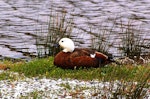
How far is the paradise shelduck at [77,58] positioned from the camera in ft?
46.0

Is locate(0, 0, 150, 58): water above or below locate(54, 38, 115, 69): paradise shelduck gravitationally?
below

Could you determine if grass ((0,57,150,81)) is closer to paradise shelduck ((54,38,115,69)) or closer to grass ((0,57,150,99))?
grass ((0,57,150,99))

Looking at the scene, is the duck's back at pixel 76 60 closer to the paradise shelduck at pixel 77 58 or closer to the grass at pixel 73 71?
the paradise shelduck at pixel 77 58

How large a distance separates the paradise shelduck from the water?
5.32m

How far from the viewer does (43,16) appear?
27.3 meters

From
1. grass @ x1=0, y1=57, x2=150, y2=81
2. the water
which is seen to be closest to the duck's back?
grass @ x1=0, y1=57, x2=150, y2=81

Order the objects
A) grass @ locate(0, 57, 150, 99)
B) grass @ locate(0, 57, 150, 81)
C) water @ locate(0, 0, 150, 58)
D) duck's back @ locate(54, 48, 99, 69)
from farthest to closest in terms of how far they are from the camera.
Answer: water @ locate(0, 0, 150, 58) → duck's back @ locate(54, 48, 99, 69) → grass @ locate(0, 57, 150, 81) → grass @ locate(0, 57, 150, 99)

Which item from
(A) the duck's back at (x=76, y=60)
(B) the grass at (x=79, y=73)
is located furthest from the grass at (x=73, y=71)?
(A) the duck's back at (x=76, y=60)

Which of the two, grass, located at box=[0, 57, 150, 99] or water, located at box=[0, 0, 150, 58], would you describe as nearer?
grass, located at box=[0, 57, 150, 99]

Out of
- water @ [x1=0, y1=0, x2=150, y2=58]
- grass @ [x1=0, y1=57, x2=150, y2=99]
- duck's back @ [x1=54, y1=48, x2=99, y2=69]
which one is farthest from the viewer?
water @ [x1=0, y1=0, x2=150, y2=58]

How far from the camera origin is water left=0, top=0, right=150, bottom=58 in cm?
2136

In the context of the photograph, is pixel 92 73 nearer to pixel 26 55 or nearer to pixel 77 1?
pixel 26 55

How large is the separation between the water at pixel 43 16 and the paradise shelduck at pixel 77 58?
5321 millimetres

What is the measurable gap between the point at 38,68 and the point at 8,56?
5176 millimetres
